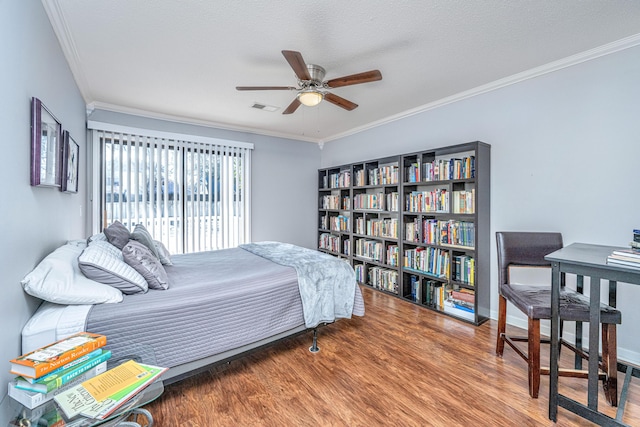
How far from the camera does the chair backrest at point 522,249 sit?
216 cm

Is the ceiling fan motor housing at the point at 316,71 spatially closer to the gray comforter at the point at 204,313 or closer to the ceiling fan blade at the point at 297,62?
the ceiling fan blade at the point at 297,62

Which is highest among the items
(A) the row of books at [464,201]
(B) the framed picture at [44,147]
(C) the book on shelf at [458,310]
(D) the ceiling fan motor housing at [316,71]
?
(D) the ceiling fan motor housing at [316,71]

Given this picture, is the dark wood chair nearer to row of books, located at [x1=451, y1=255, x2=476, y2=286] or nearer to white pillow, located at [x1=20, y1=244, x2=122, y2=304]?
row of books, located at [x1=451, y1=255, x2=476, y2=286]

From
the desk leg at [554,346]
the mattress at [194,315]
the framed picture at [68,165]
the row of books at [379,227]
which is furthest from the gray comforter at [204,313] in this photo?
the row of books at [379,227]

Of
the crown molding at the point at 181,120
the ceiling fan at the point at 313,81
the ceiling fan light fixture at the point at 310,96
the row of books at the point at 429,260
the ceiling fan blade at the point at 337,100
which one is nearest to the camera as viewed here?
the ceiling fan at the point at 313,81

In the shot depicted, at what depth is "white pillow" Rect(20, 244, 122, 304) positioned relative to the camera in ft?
4.40

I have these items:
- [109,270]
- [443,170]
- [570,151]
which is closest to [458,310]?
[443,170]

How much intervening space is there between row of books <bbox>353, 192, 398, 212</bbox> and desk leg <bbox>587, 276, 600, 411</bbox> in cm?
235

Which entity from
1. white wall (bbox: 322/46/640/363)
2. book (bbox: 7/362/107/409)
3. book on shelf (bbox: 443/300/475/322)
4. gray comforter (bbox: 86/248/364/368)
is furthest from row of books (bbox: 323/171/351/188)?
book (bbox: 7/362/107/409)

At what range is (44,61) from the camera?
5.58 ft

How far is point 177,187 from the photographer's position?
3.96 metres

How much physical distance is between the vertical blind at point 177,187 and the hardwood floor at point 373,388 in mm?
2406

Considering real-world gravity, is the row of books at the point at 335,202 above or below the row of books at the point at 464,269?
above

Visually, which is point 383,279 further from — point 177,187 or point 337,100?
point 177,187
